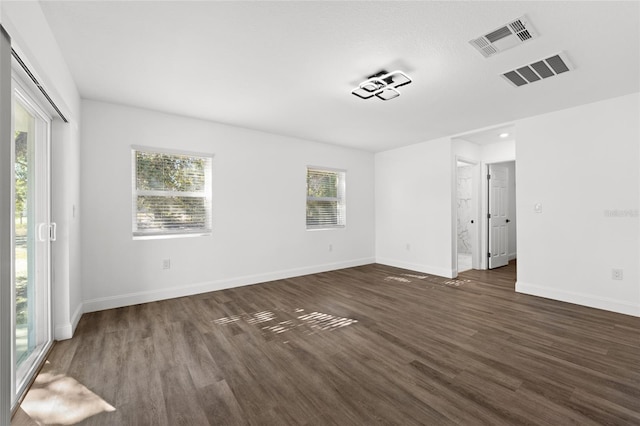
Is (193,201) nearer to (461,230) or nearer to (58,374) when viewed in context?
(58,374)

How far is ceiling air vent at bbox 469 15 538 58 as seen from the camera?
6.64 feet

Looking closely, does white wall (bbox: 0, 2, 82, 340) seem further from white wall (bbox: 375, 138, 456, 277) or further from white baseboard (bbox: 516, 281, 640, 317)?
white baseboard (bbox: 516, 281, 640, 317)

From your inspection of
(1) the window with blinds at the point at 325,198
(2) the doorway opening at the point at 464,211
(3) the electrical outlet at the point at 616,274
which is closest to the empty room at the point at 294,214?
(3) the electrical outlet at the point at 616,274

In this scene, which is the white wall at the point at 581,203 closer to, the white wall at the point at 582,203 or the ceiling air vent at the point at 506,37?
the white wall at the point at 582,203

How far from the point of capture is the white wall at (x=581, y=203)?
128 inches

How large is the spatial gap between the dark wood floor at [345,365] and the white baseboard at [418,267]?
4.46 feet

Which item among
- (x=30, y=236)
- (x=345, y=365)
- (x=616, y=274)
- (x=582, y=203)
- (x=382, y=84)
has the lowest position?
(x=345, y=365)

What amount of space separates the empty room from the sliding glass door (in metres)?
0.02

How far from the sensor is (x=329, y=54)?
7.88 ft

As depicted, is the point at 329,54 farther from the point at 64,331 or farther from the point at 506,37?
the point at 64,331

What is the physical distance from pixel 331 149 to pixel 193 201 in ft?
9.34

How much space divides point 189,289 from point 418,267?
4110 millimetres

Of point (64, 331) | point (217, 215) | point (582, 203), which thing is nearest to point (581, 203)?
point (582, 203)

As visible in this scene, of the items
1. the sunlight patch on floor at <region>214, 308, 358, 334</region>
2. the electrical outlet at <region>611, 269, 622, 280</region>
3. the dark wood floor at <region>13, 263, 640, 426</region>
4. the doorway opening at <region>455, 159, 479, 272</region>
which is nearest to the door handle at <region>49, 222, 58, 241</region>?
the dark wood floor at <region>13, 263, 640, 426</region>
